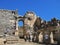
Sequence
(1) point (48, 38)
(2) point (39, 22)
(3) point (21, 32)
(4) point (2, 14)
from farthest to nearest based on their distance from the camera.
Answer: (2) point (39, 22) → (4) point (2, 14) → (3) point (21, 32) → (1) point (48, 38)

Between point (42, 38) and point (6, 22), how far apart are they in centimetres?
1341

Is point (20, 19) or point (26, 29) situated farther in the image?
point (20, 19)

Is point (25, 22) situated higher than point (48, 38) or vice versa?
point (25, 22)

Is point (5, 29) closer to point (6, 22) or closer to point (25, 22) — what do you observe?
point (6, 22)

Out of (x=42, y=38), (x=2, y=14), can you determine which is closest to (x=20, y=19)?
(x=2, y=14)

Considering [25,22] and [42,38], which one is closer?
[42,38]

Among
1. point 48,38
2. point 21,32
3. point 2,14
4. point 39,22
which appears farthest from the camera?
point 39,22

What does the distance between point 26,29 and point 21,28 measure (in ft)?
5.88

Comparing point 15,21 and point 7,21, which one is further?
point 15,21

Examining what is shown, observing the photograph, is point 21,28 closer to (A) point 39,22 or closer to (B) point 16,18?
(B) point 16,18

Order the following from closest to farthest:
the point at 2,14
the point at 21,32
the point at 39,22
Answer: the point at 21,32
the point at 2,14
the point at 39,22

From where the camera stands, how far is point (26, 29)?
4488 cm

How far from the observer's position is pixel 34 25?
5094cm

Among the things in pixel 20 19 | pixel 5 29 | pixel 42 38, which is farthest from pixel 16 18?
pixel 42 38
